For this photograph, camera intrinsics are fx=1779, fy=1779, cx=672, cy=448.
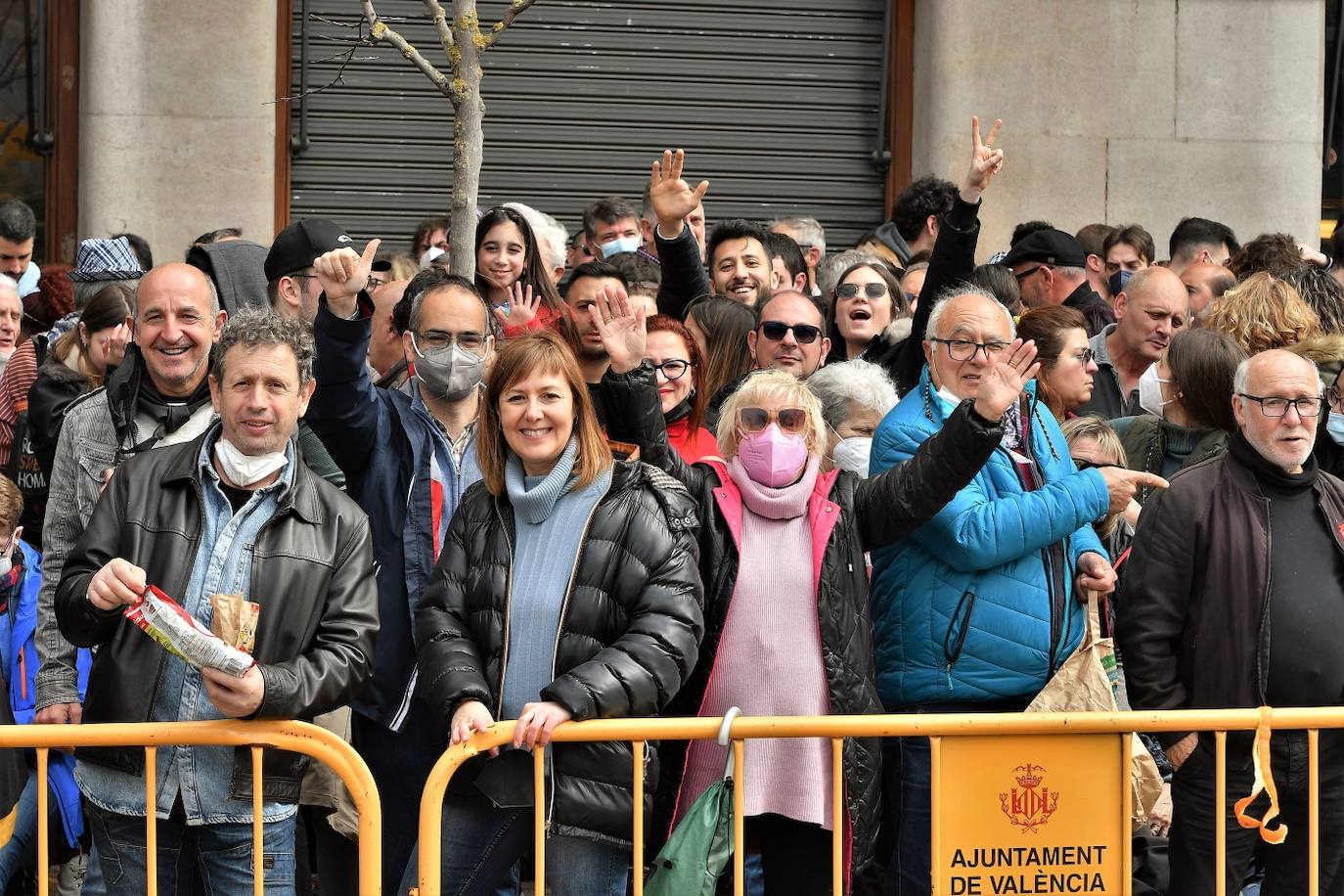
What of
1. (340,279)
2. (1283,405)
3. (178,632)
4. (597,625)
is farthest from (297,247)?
(1283,405)

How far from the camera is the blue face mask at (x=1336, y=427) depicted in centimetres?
625

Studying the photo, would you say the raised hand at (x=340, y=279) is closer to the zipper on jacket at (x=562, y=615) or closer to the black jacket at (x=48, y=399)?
the zipper on jacket at (x=562, y=615)

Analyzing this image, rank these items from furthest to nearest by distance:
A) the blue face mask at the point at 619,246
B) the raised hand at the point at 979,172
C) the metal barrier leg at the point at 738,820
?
the blue face mask at the point at 619,246
the raised hand at the point at 979,172
the metal barrier leg at the point at 738,820

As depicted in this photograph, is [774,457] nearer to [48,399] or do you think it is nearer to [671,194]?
[671,194]

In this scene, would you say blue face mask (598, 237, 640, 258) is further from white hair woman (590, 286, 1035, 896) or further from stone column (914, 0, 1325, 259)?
white hair woman (590, 286, 1035, 896)

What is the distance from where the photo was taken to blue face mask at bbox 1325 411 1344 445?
625 centimetres

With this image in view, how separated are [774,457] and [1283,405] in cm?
164

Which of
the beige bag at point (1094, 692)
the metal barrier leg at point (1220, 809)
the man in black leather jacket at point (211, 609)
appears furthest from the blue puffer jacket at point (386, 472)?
the metal barrier leg at point (1220, 809)

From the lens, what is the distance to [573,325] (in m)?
6.63

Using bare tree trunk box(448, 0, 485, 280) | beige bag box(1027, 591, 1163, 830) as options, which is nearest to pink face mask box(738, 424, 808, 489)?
beige bag box(1027, 591, 1163, 830)

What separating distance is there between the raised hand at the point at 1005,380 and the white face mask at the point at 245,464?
1.98 metres

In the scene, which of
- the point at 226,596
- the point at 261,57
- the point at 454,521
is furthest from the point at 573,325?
the point at 261,57

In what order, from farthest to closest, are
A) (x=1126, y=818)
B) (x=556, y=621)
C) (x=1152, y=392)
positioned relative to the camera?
(x=1152, y=392)
(x=1126, y=818)
(x=556, y=621)

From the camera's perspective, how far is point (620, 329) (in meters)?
5.13
